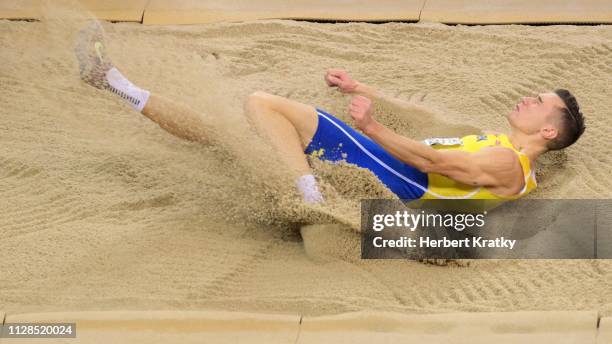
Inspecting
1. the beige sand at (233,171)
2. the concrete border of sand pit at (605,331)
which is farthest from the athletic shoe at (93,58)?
the concrete border of sand pit at (605,331)

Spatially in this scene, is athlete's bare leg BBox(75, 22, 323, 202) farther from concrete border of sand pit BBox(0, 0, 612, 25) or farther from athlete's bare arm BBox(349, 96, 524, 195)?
concrete border of sand pit BBox(0, 0, 612, 25)

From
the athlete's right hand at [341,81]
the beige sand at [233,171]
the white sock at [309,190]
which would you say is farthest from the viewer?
the athlete's right hand at [341,81]

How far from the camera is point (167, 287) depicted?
3922mm

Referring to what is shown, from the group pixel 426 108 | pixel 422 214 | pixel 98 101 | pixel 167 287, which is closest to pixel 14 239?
pixel 167 287

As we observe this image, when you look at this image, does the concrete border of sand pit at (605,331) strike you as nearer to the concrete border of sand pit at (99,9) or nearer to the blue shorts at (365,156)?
the blue shorts at (365,156)

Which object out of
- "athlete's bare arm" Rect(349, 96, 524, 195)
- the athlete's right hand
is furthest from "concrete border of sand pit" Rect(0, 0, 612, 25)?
"athlete's bare arm" Rect(349, 96, 524, 195)

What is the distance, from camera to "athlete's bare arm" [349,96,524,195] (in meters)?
4.05

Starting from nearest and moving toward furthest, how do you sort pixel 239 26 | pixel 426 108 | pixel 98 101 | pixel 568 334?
pixel 568 334, pixel 426 108, pixel 98 101, pixel 239 26

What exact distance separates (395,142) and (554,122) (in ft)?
2.20

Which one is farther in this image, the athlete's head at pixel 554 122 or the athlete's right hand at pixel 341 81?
the athlete's right hand at pixel 341 81

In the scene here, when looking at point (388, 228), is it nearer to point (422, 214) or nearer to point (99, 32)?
point (422, 214)

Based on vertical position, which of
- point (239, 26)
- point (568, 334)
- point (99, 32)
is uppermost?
point (239, 26)

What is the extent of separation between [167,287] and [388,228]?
2.89 feet

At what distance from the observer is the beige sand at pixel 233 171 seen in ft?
12.9
